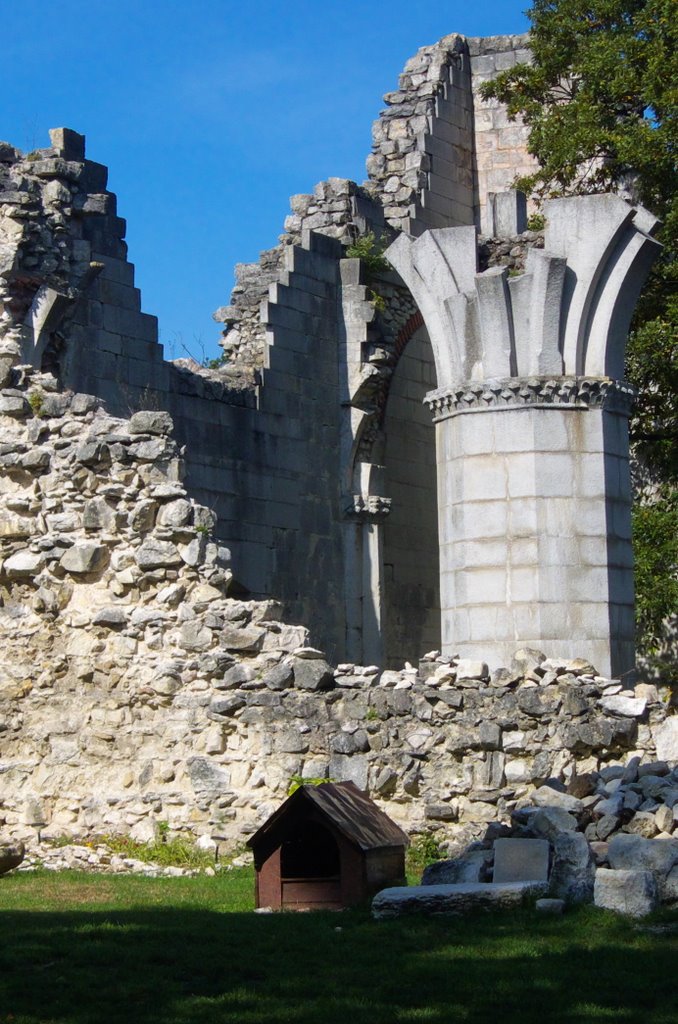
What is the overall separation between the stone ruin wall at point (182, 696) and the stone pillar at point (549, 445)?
112 cm

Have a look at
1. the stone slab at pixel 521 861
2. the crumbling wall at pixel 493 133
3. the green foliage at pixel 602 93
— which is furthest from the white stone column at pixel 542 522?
the crumbling wall at pixel 493 133

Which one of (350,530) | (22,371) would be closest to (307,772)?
(22,371)

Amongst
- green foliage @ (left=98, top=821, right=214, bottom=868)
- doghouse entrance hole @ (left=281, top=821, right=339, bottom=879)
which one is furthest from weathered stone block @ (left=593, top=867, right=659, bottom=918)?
green foliage @ (left=98, top=821, right=214, bottom=868)

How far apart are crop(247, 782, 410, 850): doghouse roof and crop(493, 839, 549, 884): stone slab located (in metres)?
0.65

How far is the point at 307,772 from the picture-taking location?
1152cm

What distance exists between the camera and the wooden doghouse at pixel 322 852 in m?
9.05

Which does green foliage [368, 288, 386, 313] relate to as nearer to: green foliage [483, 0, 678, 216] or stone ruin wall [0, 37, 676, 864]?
green foliage [483, 0, 678, 216]

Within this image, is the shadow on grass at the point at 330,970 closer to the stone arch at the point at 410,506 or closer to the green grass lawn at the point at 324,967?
the green grass lawn at the point at 324,967

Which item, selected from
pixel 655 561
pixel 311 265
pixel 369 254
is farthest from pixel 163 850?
pixel 369 254

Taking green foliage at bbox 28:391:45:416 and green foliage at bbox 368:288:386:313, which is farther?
green foliage at bbox 368:288:386:313

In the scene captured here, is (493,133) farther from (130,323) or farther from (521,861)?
(521,861)

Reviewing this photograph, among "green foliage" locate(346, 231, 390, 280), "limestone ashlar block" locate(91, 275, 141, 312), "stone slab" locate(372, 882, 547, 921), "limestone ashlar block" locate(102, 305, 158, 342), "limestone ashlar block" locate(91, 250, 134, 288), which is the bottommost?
"stone slab" locate(372, 882, 547, 921)

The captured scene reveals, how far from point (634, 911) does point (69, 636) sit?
5296 mm

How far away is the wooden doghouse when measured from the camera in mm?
9047
